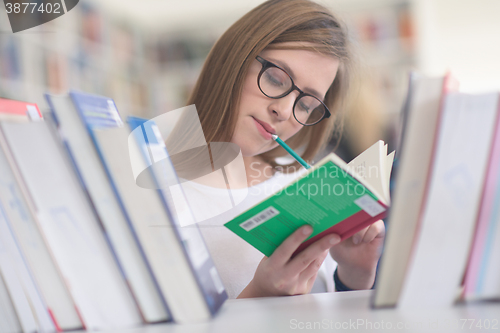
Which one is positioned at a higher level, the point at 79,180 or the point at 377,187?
the point at 79,180

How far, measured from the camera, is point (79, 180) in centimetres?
33

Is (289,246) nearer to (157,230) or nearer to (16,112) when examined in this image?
(157,230)

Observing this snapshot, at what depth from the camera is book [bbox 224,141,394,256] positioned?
0.35 metres

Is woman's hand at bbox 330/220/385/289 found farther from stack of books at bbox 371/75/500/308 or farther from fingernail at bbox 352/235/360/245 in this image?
stack of books at bbox 371/75/500/308

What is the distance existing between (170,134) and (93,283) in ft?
2.00

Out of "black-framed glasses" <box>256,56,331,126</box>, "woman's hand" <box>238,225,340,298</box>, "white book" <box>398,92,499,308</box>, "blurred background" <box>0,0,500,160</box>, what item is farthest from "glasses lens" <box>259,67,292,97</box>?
"blurred background" <box>0,0,500,160</box>

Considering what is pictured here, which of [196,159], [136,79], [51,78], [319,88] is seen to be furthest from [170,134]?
[136,79]

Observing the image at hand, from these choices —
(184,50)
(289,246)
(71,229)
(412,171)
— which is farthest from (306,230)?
(184,50)

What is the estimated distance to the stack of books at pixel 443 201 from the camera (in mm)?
299

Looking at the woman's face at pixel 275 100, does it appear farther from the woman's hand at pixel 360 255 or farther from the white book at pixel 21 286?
the white book at pixel 21 286

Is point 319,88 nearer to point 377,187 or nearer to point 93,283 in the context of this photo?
point 377,187

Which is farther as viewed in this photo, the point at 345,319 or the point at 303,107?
the point at 303,107

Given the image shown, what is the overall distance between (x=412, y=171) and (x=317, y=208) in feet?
0.37

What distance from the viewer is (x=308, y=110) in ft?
2.84
